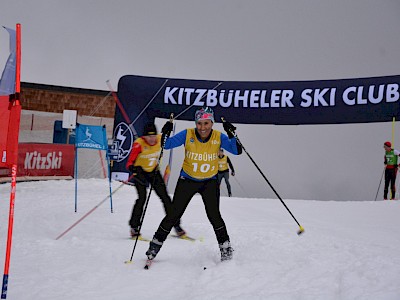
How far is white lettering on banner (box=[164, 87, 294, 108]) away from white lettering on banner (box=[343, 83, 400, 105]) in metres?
1.50

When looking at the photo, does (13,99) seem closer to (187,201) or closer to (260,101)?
(187,201)

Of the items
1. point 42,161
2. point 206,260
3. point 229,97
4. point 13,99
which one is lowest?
point 206,260

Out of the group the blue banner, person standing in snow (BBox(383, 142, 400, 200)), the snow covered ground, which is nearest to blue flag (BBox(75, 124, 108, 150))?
the snow covered ground

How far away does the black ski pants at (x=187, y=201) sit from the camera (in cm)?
435

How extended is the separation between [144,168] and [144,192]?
0.38 metres

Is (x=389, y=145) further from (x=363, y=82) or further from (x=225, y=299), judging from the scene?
(x=225, y=299)

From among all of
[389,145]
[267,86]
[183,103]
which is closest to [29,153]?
[183,103]

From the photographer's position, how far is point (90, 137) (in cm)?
916

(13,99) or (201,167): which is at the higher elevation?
(13,99)

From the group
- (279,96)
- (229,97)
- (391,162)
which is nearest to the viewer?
(391,162)

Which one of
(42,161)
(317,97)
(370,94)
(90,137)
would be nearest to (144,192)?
(90,137)

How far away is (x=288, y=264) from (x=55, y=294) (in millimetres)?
2170

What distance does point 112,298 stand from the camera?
10.7ft

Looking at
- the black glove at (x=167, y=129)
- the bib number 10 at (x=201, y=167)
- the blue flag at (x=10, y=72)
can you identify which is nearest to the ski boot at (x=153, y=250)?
the bib number 10 at (x=201, y=167)
